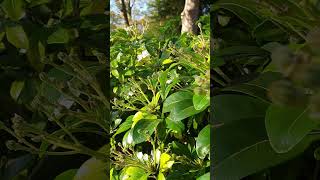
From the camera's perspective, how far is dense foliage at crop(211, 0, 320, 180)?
15.4 inches

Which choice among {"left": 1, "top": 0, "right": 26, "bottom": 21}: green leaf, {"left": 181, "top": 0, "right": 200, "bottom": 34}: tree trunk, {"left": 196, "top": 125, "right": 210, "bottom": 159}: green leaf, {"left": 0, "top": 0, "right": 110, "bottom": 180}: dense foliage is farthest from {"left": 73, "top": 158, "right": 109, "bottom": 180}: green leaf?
{"left": 181, "top": 0, "right": 200, "bottom": 34}: tree trunk

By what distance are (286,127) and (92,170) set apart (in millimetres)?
528

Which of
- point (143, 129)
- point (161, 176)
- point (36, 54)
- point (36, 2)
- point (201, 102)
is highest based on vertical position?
point (36, 2)

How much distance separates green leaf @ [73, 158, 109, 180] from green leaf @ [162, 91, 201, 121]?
0.24 meters

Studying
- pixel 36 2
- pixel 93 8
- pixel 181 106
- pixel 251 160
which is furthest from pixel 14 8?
pixel 251 160

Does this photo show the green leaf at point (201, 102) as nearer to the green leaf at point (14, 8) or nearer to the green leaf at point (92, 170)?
the green leaf at point (92, 170)

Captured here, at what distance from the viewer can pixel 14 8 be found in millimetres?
938

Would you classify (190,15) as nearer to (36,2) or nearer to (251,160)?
(36,2)

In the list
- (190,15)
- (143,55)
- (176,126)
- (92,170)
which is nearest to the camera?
(92,170)

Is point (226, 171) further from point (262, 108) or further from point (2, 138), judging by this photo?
point (2, 138)

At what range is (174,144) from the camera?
115 cm

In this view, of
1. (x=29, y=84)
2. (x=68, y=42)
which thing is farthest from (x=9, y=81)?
(x=68, y=42)

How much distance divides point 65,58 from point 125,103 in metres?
0.51

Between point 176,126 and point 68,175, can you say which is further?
point 176,126
